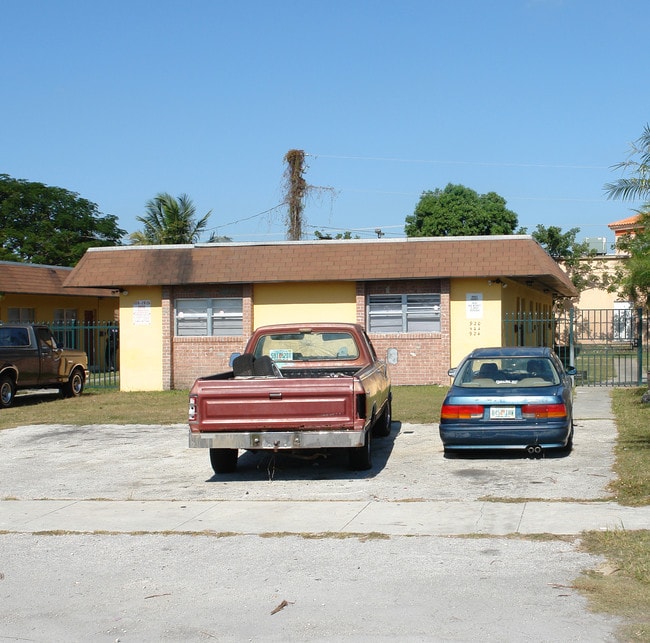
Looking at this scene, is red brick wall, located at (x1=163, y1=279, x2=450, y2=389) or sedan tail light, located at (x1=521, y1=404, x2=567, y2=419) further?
red brick wall, located at (x1=163, y1=279, x2=450, y2=389)

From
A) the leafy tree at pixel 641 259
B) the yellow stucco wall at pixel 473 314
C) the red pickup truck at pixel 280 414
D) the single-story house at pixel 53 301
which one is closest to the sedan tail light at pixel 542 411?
the red pickup truck at pixel 280 414

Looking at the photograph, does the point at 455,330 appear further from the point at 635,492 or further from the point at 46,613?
the point at 46,613

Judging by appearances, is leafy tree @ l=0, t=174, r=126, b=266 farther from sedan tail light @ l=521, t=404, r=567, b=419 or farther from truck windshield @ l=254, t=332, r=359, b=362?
sedan tail light @ l=521, t=404, r=567, b=419

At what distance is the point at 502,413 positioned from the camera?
12086 mm

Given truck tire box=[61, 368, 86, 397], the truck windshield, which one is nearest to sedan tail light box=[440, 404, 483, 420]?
the truck windshield

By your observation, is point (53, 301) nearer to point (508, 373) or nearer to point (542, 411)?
point (508, 373)

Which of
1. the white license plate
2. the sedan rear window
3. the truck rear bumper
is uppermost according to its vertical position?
the sedan rear window

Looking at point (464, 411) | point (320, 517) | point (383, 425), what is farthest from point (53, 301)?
point (320, 517)

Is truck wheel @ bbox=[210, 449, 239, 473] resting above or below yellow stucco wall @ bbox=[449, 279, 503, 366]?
below

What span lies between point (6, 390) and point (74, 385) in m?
3.07

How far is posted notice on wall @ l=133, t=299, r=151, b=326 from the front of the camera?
26.0 m

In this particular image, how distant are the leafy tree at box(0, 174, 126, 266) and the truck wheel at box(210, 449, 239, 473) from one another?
4172 cm

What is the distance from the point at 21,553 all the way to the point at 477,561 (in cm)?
387

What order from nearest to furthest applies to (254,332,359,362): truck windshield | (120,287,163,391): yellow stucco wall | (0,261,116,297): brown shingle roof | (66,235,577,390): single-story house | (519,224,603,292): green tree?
(254,332,359,362): truck windshield, (66,235,577,390): single-story house, (120,287,163,391): yellow stucco wall, (0,261,116,297): brown shingle roof, (519,224,603,292): green tree
